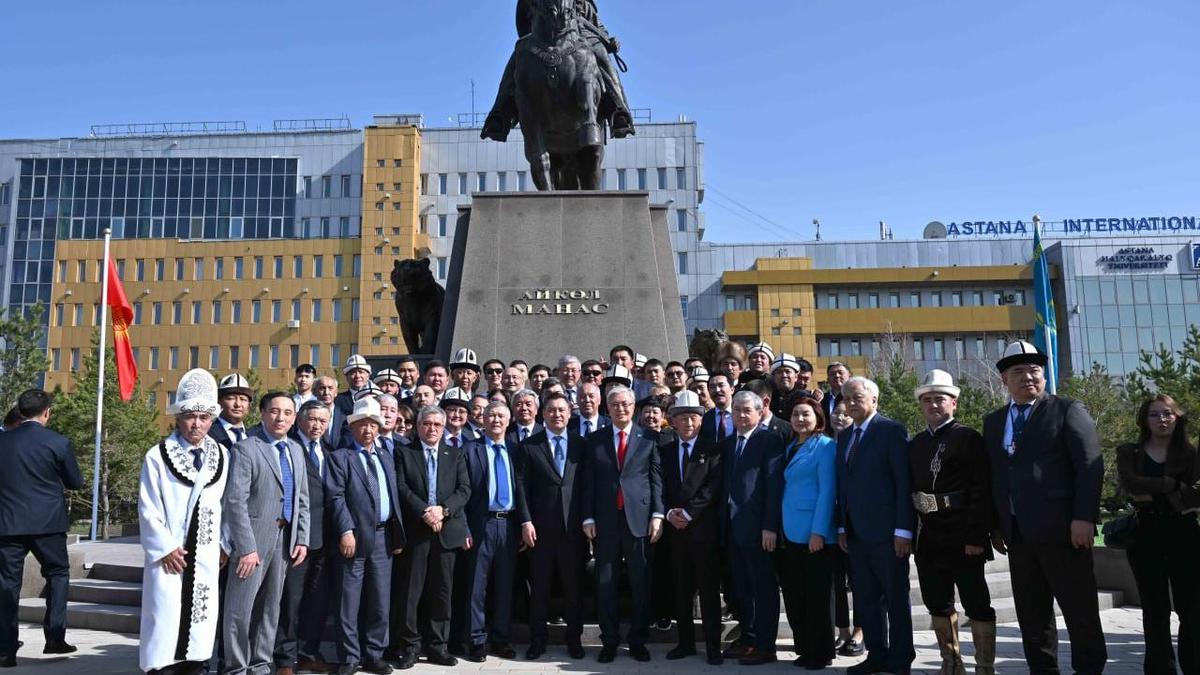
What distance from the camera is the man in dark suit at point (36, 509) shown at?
7480 millimetres

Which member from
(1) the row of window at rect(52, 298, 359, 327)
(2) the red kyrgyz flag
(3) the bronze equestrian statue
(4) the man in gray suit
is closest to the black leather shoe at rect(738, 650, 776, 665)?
(4) the man in gray suit

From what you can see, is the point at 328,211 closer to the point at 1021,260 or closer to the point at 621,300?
the point at 1021,260

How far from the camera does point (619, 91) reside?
13.5m

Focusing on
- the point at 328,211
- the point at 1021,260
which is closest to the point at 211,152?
the point at 328,211

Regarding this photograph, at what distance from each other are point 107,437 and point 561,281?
3076 centimetres

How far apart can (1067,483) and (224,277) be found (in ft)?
215

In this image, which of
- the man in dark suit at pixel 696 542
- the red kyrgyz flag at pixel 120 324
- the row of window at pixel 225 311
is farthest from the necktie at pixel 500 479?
the row of window at pixel 225 311

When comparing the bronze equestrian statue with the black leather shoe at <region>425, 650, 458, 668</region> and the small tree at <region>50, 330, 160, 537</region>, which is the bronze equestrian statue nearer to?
the black leather shoe at <region>425, 650, 458, 668</region>

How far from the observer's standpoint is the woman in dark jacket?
620cm

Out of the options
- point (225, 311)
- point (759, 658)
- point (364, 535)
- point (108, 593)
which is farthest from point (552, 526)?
point (225, 311)

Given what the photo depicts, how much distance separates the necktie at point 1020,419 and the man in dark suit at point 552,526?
3209 mm

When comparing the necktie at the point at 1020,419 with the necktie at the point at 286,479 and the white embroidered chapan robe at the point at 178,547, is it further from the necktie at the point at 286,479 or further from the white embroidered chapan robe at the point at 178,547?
the white embroidered chapan robe at the point at 178,547

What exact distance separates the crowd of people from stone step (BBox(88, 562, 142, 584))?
1.84 m

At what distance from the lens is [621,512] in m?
7.30
